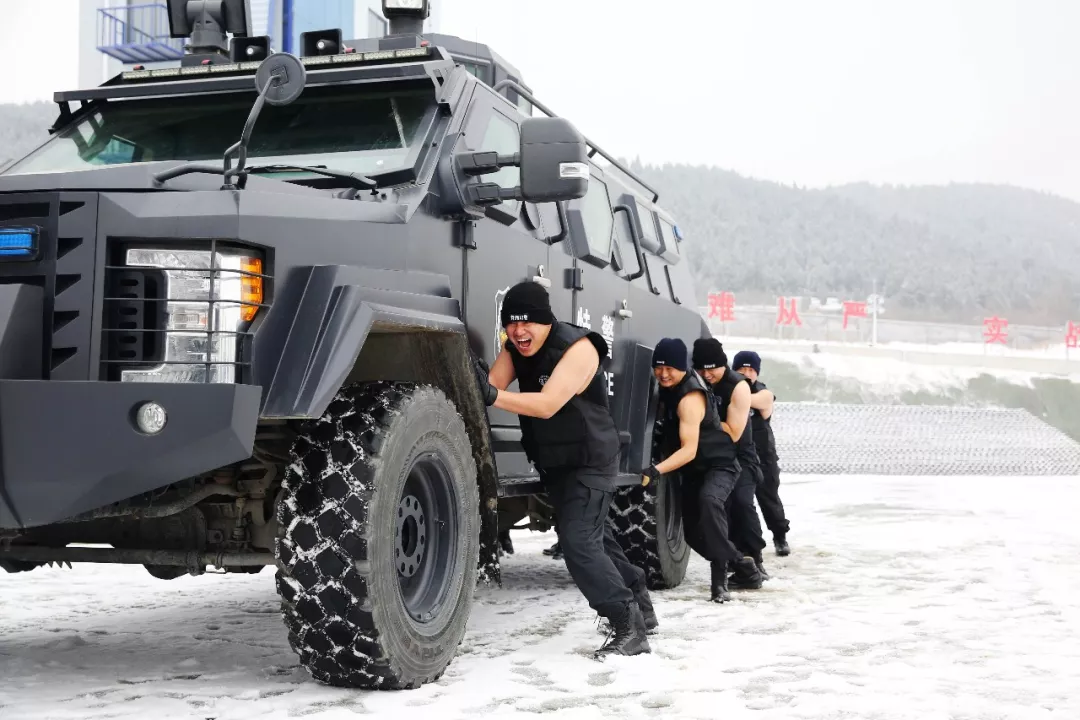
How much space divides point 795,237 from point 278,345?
403 ft

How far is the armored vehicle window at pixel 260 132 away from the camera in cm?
503

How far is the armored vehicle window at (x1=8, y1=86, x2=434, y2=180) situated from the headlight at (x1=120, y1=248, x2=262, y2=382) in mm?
1157

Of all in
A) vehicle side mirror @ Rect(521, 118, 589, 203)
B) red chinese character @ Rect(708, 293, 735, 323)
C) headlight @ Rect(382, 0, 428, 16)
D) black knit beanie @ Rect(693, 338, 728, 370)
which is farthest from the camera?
red chinese character @ Rect(708, 293, 735, 323)

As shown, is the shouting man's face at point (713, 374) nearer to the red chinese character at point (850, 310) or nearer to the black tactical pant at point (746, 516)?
the black tactical pant at point (746, 516)

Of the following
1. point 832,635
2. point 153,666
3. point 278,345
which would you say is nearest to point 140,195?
point 278,345

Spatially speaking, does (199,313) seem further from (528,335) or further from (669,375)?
(669,375)

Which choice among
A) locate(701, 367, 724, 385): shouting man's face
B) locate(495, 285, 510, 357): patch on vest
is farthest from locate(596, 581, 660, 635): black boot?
locate(701, 367, 724, 385): shouting man's face

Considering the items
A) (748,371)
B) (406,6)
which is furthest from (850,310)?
(406,6)

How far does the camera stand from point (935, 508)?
47.4 ft

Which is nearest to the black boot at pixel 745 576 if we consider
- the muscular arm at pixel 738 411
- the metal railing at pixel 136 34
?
the muscular arm at pixel 738 411

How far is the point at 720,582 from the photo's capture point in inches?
284

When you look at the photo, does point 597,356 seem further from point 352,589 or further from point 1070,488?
point 1070,488

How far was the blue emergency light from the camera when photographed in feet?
12.4

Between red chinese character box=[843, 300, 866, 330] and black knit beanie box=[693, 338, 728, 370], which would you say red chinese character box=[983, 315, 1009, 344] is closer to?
red chinese character box=[843, 300, 866, 330]
